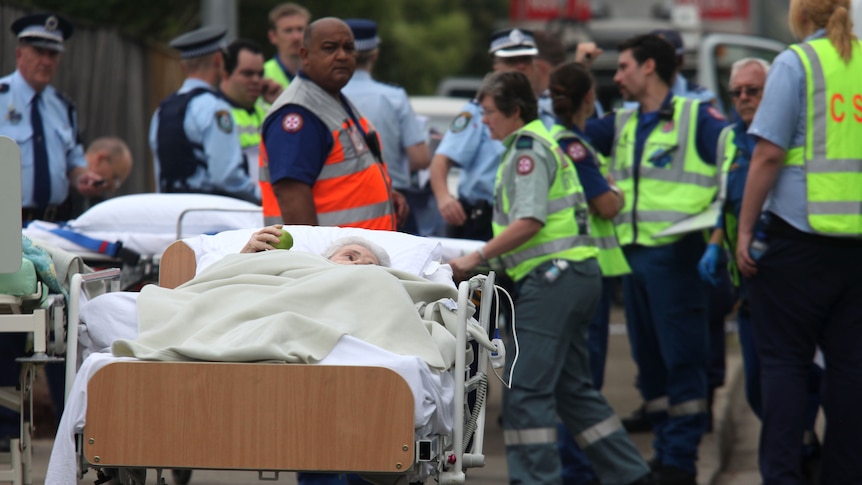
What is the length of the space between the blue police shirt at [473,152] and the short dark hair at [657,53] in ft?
3.16

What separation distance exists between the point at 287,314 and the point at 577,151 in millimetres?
2826

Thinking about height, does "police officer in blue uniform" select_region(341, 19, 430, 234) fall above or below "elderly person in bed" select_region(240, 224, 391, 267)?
above

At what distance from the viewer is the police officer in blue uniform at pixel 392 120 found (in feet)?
26.3

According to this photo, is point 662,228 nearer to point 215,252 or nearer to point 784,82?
point 784,82

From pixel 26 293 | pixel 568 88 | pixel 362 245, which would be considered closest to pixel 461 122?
pixel 568 88

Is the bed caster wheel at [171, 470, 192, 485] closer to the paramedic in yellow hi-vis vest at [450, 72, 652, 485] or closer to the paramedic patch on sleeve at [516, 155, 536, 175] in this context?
the paramedic in yellow hi-vis vest at [450, 72, 652, 485]

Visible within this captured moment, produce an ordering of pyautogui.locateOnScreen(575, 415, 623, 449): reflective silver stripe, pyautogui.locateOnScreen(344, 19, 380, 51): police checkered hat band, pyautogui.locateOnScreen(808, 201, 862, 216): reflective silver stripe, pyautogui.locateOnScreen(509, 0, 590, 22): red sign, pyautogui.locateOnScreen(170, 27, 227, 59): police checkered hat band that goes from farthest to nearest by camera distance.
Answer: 1. pyautogui.locateOnScreen(509, 0, 590, 22): red sign
2. pyautogui.locateOnScreen(170, 27, 227, 59): police checkered hat band
3. pyautogui.locateOnScreen(344, 19, 380, 51): police checkered hat band
4. pyautogui.locateOnScreen(575, 415, 623, 449): reflective silver stripe
5. pyautogui.locateOnScreen(808, 201, 862, 216): reflective silver stripe

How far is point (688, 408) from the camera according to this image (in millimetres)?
6852

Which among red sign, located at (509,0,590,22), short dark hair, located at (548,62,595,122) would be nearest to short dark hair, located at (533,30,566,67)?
short dark hair, located at (548,62,595,122)

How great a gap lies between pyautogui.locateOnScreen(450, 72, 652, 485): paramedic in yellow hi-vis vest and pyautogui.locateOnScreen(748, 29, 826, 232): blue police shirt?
892 mm

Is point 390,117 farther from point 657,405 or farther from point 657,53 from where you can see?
point 657,405

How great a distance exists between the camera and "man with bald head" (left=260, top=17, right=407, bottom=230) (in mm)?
5703

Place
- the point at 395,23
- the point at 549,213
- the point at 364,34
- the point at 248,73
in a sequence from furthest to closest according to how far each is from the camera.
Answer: the point at 395,23, the point at 248,73, the point at 364,34, the point at 549,213

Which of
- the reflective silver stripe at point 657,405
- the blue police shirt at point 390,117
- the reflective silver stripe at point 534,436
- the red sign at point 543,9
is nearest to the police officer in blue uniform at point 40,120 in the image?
the blue police shirt at point 390,117
